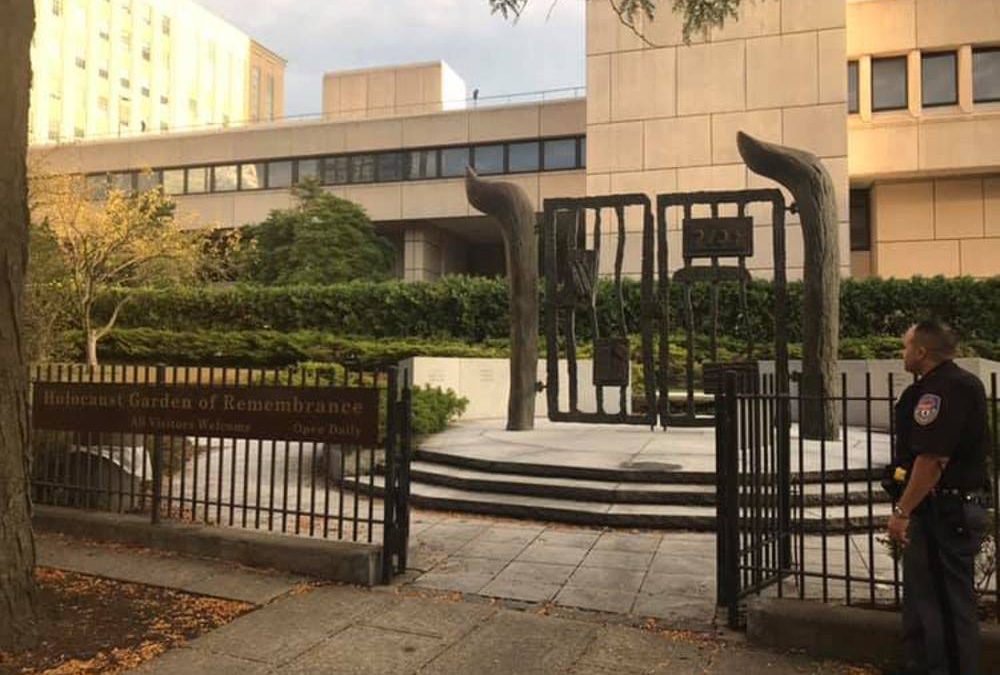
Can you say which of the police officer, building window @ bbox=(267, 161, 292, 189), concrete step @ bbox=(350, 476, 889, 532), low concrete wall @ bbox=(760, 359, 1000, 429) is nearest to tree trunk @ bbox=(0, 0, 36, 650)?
concrete step @ bbox=(350, 476, 889, 532)

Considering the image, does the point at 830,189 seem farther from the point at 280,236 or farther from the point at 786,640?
the point at 280,236

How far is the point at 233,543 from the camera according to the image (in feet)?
20.4

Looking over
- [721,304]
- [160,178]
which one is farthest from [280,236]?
[721,304]

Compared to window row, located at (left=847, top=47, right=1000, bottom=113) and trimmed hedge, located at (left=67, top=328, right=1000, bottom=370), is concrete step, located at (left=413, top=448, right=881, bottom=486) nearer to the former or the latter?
trimmed hedge, located at (left=67, top=328, right=1000, bottom=370)

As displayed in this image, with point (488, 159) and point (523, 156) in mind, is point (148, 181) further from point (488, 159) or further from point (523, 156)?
point (523, 156)

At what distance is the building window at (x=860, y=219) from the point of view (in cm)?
2503

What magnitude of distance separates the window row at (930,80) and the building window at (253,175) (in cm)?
2438

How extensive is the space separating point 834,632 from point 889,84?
2362cm

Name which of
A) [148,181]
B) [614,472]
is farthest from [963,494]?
[148,181]

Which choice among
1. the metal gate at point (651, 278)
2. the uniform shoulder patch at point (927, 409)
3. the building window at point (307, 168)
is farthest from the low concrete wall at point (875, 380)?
the building window at point (307, 168)

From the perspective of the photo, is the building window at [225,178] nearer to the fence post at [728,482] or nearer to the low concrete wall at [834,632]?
the fence post at [728,482]

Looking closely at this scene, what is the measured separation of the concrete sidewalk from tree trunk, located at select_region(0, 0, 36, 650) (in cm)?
110

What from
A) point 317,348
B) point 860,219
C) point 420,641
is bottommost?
point 420,641

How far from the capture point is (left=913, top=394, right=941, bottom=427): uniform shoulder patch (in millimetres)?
3633
